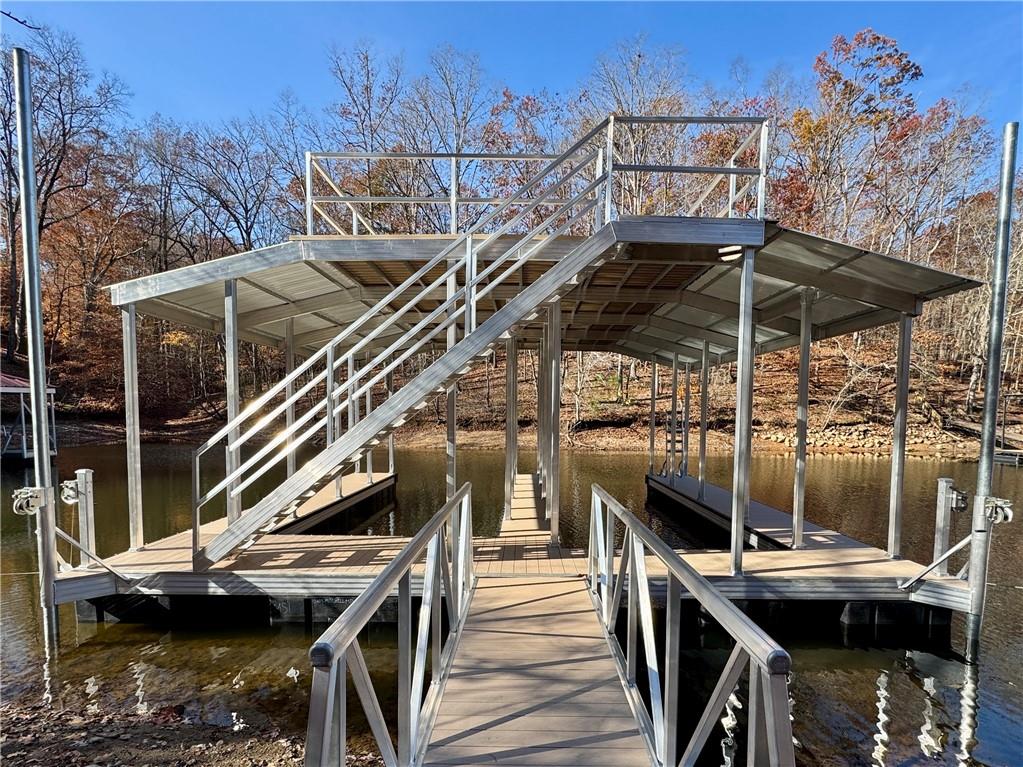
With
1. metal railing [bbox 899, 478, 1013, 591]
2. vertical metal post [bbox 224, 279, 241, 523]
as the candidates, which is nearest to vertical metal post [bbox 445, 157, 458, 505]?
vertical metal post [bbox 224, 279, 241, 523]

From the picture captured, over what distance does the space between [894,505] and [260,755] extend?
6581 millimetres

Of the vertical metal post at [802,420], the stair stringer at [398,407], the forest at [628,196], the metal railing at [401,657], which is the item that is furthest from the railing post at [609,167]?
the forest at [628,196]

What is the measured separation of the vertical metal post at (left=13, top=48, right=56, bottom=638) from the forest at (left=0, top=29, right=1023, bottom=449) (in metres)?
17.2

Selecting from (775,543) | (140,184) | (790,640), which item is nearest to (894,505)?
(775,543)

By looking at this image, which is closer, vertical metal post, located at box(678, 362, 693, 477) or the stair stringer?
the stair stringer

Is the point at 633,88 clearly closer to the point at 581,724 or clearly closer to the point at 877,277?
the point at 877,277

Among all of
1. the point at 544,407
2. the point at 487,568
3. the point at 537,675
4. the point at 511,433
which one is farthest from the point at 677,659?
the point at 544,407

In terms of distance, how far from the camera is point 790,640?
17.3 feet

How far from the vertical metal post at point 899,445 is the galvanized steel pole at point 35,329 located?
27.9 ft

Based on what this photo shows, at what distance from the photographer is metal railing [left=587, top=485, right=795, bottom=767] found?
1.49 m

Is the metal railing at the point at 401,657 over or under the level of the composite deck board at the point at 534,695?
over

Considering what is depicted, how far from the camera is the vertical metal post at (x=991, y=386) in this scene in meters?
4.70

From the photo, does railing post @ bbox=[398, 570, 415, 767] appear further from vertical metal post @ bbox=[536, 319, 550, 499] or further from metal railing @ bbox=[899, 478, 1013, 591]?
vertical metal post @ bbox=[536, 319, 550, 499]

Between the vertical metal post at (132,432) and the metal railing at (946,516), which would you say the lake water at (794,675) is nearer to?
the metal railing at (946,516)
